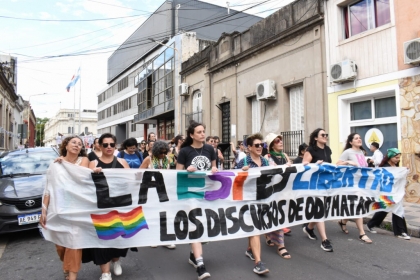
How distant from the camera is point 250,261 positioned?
14.6ft

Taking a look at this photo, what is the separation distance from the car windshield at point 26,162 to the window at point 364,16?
925 centimetres

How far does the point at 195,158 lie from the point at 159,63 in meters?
21.3

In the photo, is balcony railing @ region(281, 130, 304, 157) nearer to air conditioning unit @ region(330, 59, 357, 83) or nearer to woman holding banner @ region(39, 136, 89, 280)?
air conditioning unit @ region(330, 59, 357, 83)

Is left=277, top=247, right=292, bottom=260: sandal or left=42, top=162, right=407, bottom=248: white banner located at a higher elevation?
left=42, top=162, right=407, bottom=248: white banner

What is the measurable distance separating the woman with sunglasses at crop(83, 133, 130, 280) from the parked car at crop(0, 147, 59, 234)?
7.62ft

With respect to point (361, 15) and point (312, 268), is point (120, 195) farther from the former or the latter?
point (361, 15)

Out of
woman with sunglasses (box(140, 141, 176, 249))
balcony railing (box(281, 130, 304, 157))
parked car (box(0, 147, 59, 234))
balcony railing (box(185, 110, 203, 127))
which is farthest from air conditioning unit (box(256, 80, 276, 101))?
parked car (box(0, 147, 59, 234))

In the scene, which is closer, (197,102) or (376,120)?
(376,120)

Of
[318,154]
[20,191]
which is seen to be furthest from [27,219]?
[318,154]

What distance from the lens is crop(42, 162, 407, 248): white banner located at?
370 cm

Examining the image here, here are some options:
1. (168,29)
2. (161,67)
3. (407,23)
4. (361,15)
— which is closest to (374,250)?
(407,23)

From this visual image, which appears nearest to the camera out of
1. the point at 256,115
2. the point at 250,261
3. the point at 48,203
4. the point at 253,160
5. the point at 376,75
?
the point at 48,203

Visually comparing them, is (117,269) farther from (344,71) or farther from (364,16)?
(364,16)

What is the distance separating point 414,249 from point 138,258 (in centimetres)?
413
